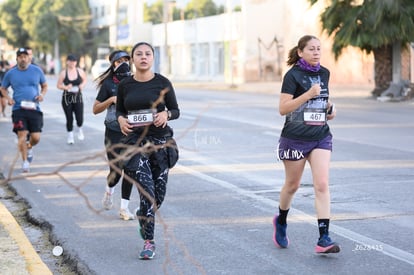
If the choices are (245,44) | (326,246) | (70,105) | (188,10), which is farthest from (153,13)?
(326,246)

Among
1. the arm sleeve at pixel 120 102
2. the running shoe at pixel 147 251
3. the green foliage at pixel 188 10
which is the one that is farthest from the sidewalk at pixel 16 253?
the green foliage at pixel 188 10

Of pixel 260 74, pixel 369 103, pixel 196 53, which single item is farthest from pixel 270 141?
pixel 196 53

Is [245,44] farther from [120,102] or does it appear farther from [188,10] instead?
[188,10]

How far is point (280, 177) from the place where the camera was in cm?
1098

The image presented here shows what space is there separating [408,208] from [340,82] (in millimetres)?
35393

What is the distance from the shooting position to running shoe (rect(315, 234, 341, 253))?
6.61 m

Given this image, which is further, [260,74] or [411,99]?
[260,74]

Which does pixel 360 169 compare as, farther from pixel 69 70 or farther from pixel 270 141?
pixel 69 70

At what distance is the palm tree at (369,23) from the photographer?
25984 millimetres

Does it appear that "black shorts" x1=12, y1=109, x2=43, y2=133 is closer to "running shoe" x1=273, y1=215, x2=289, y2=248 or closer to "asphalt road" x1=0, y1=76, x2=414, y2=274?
"asphalt road" x1=0, y1=76, x2=414, y2=274

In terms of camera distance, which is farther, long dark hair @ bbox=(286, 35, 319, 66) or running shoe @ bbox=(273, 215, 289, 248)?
running shoe @ bbox=(273, 215, 289, 248)

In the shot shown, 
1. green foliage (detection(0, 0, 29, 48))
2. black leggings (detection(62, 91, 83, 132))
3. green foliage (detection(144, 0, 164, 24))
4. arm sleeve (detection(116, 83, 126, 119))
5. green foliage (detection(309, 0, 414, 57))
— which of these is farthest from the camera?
green foliage (detection(144, 0, 164, 24))

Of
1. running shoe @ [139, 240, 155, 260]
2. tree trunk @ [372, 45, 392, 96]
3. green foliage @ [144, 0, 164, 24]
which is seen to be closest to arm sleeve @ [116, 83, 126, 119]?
running shoe @ [139, 240, 155, 260]

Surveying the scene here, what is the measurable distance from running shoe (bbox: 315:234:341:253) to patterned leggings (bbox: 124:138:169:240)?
1344 millimetres
